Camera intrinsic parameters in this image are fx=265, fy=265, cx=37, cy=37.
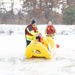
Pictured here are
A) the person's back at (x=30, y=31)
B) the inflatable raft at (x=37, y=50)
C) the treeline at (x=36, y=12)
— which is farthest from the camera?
the treeline at (x=36, y=12)

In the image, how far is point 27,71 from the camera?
7.36 metres

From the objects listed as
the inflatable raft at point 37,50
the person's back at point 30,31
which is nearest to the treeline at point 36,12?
the person's back at point 30,31

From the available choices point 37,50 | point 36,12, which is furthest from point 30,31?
point 36,12

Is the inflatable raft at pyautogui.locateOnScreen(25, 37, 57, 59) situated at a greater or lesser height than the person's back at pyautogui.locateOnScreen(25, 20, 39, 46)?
lesser

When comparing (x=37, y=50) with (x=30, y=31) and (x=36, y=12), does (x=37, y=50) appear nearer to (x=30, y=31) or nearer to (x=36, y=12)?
(x=30, y=31)

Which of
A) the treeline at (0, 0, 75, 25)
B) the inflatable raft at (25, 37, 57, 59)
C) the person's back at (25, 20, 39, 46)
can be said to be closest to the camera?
the inflatable raft at (25, 37, 57, 59)

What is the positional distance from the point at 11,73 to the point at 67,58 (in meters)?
2.98

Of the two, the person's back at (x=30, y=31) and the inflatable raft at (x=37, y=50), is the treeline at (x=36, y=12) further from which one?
the inflatable raft at (x=37, y=50)

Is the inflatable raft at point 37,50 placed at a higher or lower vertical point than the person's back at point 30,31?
lower

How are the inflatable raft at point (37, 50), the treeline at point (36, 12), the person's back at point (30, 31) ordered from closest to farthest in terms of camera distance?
the inflatable raft at point (37, 50)
the person's back at point (30, 31)
the treeline at point (36, 12)

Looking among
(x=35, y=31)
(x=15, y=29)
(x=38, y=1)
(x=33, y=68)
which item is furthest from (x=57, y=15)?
(x=33, y=68)

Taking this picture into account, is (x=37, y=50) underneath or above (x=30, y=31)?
underneath

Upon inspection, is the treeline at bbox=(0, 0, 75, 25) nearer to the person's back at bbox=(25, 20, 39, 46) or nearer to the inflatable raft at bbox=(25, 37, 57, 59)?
the person's back at bbox=(25, 20, 39, 46)

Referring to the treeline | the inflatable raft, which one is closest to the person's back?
the inflatable raft
